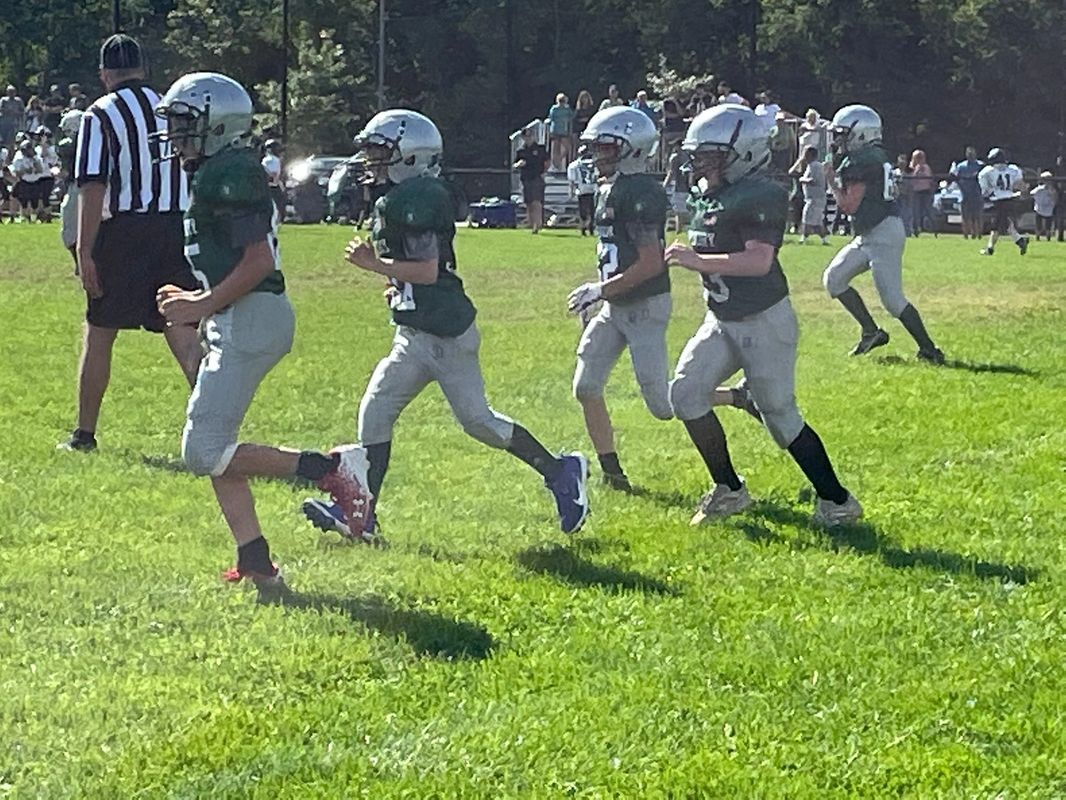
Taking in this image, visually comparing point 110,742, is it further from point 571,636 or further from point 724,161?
point 724,161

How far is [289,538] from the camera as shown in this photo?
23.0ft

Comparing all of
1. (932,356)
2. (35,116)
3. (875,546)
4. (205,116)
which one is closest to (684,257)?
(875,546)

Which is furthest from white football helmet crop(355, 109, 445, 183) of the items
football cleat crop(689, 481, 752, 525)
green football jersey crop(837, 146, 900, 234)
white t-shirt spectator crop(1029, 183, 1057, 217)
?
white t-shirt spectator crop(1029, 183, 1057, 217)

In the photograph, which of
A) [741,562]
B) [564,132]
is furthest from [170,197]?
[564,132]

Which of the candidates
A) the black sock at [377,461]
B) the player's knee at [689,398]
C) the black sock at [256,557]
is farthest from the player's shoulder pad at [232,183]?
the player's knee at [689,398]

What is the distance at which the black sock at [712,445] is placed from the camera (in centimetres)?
732

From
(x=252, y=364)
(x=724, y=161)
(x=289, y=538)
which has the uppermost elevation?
(x=724, y=161)

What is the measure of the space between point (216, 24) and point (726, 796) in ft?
162

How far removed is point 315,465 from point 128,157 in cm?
309

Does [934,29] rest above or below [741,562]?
above

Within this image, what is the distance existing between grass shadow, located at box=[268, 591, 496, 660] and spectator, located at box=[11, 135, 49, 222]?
77.2ft

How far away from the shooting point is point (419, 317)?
6.76 meters

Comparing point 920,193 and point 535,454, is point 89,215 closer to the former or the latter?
point 535,454

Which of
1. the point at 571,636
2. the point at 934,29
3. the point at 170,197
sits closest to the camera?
the point at 571,636
